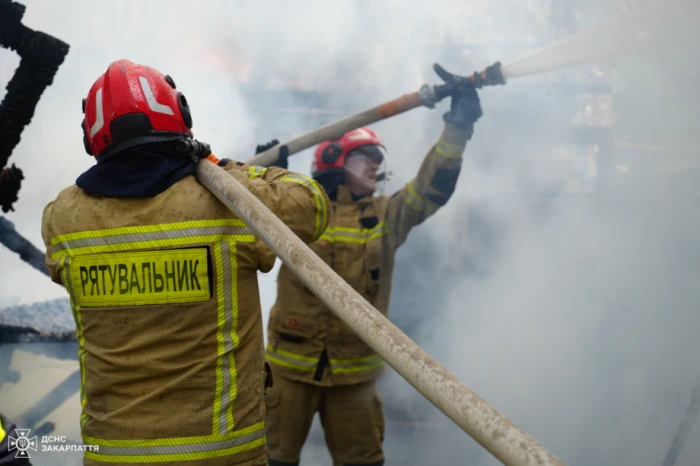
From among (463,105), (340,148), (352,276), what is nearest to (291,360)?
(352,276)

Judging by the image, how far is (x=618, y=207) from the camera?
228 inches

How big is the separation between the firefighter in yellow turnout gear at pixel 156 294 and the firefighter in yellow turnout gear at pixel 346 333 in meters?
1.62

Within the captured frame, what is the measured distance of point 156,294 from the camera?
6.92 ft

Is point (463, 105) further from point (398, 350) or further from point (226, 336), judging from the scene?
point (398, 350)

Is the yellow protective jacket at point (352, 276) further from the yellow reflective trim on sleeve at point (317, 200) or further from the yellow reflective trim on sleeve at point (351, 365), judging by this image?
the yellow reflective trim on sleeve at point (317, 200)

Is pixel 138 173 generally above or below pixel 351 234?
above

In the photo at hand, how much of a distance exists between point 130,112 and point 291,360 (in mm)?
2053

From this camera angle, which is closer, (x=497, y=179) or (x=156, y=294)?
(x=156, y=294)

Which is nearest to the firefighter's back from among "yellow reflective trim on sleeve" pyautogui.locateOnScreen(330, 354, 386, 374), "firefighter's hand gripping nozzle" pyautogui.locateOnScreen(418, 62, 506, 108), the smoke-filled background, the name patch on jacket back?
the name patch on jacket back

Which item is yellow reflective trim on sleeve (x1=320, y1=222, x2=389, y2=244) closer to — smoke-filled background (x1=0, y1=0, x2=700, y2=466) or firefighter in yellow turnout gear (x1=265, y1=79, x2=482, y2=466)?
firefighter in yellow turnout gear (x1=265, y1=79, x2=482, y2=466)

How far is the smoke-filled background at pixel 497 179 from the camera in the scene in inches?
201

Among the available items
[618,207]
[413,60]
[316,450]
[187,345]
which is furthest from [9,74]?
[618,207]

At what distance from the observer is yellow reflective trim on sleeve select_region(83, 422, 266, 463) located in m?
2.11

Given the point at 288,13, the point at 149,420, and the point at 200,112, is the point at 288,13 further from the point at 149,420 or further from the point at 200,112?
the point at 149,420
